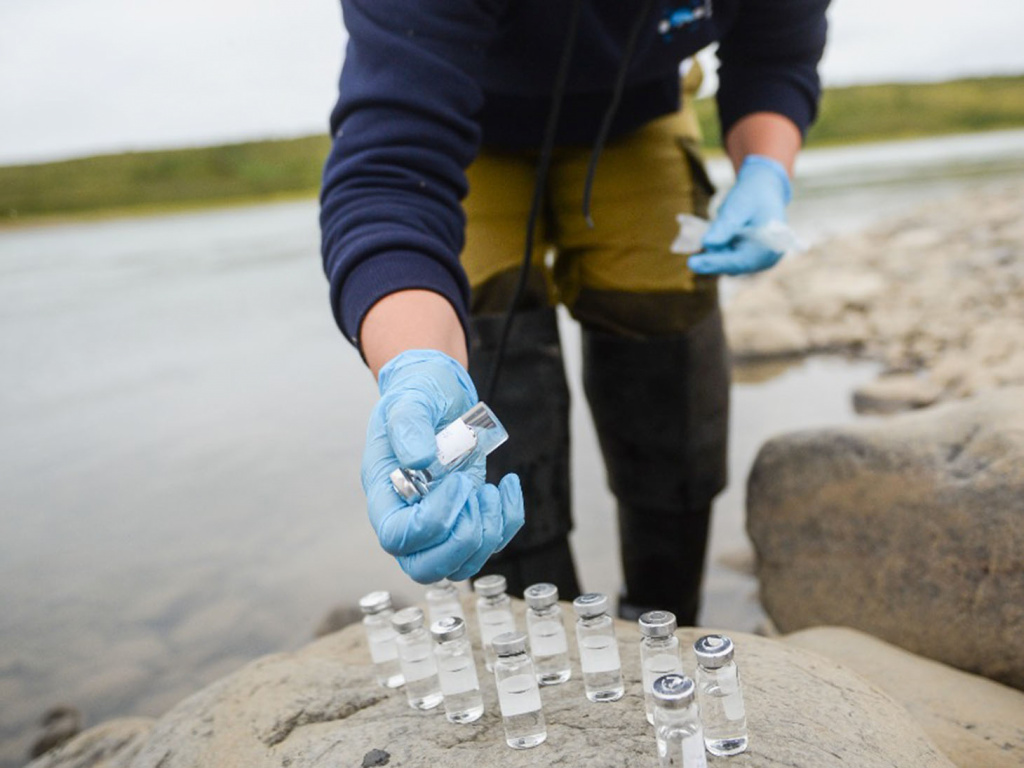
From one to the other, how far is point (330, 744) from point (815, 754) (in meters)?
0.85

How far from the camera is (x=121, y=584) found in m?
3.79

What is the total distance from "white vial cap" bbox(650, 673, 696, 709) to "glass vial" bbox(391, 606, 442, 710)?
60 centimetres

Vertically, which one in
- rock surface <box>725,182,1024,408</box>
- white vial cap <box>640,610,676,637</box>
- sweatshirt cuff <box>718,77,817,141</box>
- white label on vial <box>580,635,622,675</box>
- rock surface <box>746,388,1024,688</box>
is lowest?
rock surface <box>725,182,1024,408</box>

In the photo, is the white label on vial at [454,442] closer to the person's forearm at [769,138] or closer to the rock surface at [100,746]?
the rock surface at [100,746]

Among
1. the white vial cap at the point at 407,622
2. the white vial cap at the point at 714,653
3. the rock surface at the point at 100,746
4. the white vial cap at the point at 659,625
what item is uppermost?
the white vial cap at the point at 714,653

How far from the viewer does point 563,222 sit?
2623mm

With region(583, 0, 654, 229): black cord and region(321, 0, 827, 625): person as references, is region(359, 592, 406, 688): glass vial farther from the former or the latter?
region(583, 0, 654, 229): black cord

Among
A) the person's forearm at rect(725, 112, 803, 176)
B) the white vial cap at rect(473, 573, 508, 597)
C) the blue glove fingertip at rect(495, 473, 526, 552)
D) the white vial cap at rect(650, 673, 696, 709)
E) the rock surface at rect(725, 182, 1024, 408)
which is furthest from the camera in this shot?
the rock surface at rect(725, 182, 1024, 408)

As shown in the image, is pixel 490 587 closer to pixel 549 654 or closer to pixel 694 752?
pixel 549 654

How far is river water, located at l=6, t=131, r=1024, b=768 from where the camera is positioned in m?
3.20

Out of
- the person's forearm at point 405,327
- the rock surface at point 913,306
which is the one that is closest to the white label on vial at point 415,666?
the person's forearm at point 405,327

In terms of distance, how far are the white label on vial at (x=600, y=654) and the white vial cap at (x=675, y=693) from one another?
0.30m

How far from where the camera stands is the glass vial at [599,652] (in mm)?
1623

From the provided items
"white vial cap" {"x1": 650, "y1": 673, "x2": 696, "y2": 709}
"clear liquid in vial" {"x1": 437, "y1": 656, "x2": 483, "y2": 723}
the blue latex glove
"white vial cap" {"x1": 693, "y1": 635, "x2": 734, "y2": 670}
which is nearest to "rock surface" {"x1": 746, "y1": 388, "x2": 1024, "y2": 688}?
the blue latex glove
